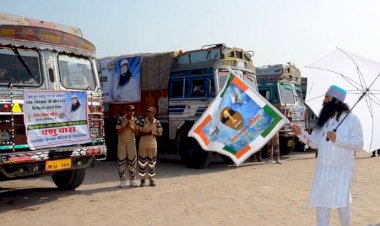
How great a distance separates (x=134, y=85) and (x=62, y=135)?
21.3 ft

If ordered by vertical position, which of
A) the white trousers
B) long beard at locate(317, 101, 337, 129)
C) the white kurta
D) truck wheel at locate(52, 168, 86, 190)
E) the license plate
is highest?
long beard at locate(317, 101, 337, 129)

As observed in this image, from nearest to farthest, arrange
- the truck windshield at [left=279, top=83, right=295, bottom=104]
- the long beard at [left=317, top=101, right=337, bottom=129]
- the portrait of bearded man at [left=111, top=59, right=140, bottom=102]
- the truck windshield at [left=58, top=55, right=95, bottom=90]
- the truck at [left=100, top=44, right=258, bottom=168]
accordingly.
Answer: the long beard at [left=317, top=101, right=337, bottom=129], the truck windshield at [left=58, top=55, right=95, bottom=90], the truck at [left=100, top=44, right=258, bottom=168], the portrait of bearded man at [left=111, top=59, right=140, bottom=102], the truck windshield at [left=279, top=83, right=295, bottom=104]

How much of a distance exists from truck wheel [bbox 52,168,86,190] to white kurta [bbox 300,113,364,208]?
526cm

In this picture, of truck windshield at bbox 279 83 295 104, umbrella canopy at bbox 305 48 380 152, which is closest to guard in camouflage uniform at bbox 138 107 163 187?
umbrella canopy at bbox 305 48 380 152

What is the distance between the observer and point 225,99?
6.80 meters

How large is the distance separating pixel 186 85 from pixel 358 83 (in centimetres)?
780

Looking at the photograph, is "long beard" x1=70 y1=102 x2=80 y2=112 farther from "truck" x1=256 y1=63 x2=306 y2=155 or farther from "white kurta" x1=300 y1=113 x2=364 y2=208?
"truck" x1=256 y1=63 x2=306 y2=155

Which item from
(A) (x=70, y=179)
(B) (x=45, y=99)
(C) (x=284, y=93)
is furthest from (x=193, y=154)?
(B) (x=45, y=99)

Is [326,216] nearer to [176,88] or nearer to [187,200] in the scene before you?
[187,200]

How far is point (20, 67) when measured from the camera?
22.4 feet

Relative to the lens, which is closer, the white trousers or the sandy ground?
the white trousers

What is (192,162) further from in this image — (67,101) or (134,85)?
(67,101)

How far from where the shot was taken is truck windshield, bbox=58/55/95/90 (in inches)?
294

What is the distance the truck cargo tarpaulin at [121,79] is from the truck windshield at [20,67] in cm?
637
